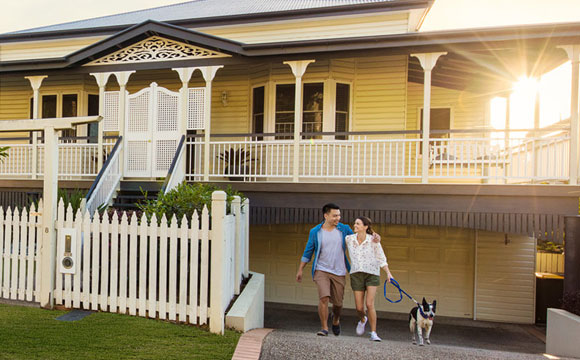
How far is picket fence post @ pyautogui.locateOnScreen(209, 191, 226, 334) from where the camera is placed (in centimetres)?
512

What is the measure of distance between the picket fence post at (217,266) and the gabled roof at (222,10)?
8.45 metres

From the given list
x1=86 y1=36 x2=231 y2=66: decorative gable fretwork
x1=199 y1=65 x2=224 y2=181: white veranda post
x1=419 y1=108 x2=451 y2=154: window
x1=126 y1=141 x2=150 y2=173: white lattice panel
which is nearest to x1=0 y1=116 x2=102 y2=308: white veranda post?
x1=199 y1=65 x2=224 y2=181: white veranda post

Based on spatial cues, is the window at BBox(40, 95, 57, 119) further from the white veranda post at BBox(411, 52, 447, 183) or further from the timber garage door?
the white veranda post at BBox(411, 52, 447, 183)

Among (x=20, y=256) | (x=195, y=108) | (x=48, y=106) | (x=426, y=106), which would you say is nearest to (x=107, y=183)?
(x=195, y=108)

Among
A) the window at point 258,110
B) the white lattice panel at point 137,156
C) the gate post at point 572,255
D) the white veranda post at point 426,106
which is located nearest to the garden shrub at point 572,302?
the gate post at point 572,255

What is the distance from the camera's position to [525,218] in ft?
26.4

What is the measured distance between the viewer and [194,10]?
621 inches

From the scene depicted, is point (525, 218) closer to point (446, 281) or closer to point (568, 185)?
point (568, 185)

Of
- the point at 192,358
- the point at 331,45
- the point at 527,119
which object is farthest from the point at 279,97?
the point at 192,358

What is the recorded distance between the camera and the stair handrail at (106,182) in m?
8.64

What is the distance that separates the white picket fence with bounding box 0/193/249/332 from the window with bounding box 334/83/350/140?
18.6 ft

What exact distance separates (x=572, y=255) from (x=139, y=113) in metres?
9.08

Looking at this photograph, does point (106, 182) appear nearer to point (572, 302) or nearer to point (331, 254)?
point (331, 254)

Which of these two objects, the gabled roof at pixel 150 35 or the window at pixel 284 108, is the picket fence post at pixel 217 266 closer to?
the gabled roof at pixel 150 35
